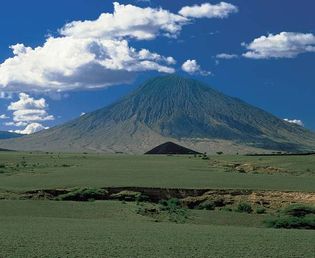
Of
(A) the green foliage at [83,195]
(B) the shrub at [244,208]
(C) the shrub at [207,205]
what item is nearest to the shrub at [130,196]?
(A) the green foliage at [83,195]

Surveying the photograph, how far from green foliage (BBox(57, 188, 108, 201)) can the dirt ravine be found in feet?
0.25

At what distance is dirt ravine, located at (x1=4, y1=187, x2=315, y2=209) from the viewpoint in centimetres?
3638

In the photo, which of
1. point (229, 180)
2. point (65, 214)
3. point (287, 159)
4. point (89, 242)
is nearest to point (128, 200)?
point (65, 214)

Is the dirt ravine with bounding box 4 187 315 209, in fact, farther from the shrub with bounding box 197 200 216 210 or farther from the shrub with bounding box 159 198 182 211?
the shrub with bounding box 159 198 182 211

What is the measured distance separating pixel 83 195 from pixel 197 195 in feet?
28.0

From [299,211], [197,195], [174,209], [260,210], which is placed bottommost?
[174,209]

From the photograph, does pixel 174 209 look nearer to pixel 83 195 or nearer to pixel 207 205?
pixel 207 205

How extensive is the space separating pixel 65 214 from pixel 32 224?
6.69 metres

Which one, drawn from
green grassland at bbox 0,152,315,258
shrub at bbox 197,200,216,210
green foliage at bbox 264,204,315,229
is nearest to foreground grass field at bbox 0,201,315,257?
green grassland at bbox 0,152,315,258

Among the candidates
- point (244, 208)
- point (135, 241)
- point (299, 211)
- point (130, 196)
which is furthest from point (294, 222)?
point (130, 196)

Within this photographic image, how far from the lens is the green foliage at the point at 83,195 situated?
36.4 m

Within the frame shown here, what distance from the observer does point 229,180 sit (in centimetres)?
4553

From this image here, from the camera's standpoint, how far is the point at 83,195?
36.6 meters

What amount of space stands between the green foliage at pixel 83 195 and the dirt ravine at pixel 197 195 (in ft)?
0.25
